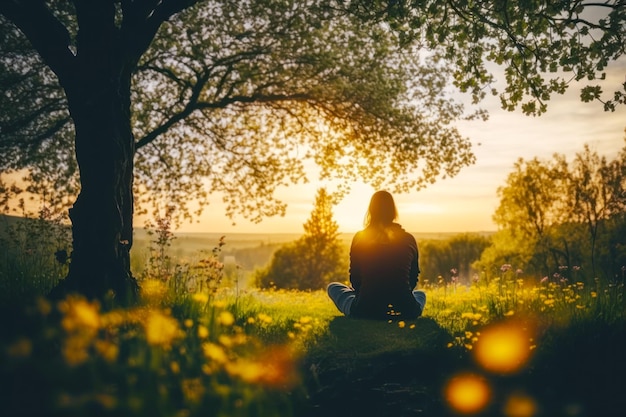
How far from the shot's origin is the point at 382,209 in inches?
333

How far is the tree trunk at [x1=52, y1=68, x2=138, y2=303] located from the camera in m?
8.19

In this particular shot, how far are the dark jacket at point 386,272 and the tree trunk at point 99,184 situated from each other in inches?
152

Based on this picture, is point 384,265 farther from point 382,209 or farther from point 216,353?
point 216,353

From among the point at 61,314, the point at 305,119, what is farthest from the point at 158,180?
the point at 61,314

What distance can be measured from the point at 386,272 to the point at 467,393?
10.7 feet

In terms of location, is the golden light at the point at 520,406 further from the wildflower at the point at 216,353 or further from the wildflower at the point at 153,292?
the wildflower at the point at 153,292

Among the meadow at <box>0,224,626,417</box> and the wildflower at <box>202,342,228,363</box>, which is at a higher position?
the wildflower at <box>202,342,228,363</box>

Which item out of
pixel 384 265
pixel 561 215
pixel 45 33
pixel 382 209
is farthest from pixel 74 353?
pixel 561 215

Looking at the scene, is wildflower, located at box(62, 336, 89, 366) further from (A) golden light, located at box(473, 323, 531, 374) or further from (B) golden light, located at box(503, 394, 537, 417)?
(A) golden light, located at box(473, 323, 531, 374)

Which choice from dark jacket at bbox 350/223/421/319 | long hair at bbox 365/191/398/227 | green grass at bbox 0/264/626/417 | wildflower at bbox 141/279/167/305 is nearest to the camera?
green grass at bbox 0/264/626/417

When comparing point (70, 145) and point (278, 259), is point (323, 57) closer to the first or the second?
point (70, 145)

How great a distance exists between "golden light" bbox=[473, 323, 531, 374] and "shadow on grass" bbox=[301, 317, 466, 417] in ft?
0.97

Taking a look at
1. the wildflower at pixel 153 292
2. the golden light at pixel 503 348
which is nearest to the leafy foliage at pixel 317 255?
the wildflower at pixel 153 292

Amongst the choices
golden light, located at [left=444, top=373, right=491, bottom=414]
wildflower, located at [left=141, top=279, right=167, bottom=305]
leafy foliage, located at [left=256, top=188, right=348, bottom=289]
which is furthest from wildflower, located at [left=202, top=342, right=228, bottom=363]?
leafy foliage, located at [left=256, top=188, right=348, bottom=289]
